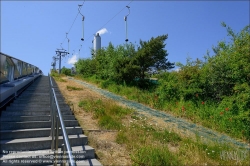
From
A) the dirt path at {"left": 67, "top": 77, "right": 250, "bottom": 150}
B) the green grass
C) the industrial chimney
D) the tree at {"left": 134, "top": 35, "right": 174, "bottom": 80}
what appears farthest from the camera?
the industrial chimney

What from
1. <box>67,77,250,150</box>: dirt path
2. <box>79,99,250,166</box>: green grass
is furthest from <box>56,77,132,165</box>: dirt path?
<box>67,77,250,150</box>: dirt path

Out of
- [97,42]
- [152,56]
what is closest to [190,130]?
[152,56]

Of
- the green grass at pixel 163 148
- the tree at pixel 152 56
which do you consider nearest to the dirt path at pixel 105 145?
the green grass at pixel 163 148

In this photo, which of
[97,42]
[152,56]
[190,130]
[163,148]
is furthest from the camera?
[97,42]

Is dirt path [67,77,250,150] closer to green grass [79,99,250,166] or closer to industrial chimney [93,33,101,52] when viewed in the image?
green grass [79,99,250,166]

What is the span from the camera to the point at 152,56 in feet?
51.2

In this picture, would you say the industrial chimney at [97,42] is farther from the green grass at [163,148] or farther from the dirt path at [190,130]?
the green grass at [163,148]

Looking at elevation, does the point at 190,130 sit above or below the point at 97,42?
below

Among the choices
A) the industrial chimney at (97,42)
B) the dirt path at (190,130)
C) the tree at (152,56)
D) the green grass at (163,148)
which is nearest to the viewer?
the green grass at (163,148)

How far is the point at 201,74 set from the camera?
884 centimetres

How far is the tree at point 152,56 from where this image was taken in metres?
15.0

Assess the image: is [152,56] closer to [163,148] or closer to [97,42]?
[163,148]

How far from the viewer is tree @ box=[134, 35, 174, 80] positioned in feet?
49.4

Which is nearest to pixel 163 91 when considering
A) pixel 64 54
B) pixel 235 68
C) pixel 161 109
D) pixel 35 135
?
pixel 161 109
